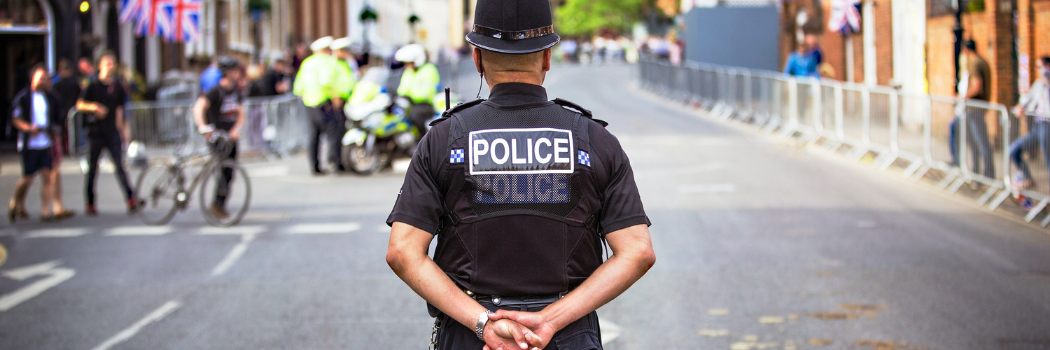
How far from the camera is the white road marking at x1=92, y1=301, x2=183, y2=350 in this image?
6629 millimetres

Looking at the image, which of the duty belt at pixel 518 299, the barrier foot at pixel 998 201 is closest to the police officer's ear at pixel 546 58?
the duty belt at pixel 518 299

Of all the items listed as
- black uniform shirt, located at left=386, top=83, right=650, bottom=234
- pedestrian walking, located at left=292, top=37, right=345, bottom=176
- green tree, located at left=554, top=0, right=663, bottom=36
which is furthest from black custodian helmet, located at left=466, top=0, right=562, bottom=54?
green tree, located at left=554, top=0, right=663, bottom=36

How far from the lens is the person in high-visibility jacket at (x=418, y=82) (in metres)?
16.1

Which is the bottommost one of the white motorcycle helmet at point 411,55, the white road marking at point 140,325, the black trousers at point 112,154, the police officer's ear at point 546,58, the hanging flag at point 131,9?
the white road marking at point 140,325

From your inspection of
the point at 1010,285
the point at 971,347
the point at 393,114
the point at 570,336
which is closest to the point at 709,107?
the point at 393,114

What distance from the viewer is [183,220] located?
1233 centimetres

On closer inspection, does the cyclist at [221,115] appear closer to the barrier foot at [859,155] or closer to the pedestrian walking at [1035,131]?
the pedestrian walking at [1035,131]

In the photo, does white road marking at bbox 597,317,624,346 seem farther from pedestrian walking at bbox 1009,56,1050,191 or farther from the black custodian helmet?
pedestrian walking at bbox 1009,56,1050,191

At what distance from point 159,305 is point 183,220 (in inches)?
188

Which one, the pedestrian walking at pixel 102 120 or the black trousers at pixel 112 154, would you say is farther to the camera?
the black trousers at pixel 112 154

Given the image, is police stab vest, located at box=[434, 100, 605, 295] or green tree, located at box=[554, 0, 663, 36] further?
green tree, located at box=[554, 0, 663, 36]

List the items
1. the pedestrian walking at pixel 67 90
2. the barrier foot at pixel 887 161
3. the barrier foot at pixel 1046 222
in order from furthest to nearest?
the barrier foot at pixel 887 161 < the pedestrian walking at pixel 67 90 < the barrier foot at pixel 1046 222

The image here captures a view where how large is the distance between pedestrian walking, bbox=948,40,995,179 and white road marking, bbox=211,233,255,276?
305 inches

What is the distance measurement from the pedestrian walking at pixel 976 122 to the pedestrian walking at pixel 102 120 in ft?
30.2
